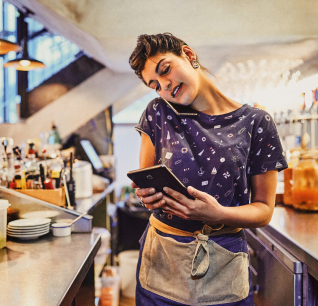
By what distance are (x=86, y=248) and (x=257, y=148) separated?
2.71 feet

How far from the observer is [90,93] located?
13.4ft

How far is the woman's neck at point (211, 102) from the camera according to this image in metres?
1.16

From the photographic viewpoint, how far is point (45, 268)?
1.10 meters

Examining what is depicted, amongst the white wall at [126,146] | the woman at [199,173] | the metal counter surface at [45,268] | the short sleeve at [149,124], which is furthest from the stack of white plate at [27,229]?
the white wall at [126,146]

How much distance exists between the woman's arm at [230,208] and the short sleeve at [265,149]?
0.10ft

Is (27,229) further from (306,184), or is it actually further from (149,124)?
(306,184)

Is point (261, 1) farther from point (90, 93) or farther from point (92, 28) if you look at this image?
point (90, 93)

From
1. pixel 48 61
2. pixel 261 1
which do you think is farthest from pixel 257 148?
pixel 48 61

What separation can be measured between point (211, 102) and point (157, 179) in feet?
1.39

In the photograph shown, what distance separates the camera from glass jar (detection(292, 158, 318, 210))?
189cm

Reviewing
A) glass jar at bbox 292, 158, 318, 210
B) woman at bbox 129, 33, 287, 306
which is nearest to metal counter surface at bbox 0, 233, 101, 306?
woman at bbox 129, 33, 287, 306

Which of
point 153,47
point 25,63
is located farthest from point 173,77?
point 25,63

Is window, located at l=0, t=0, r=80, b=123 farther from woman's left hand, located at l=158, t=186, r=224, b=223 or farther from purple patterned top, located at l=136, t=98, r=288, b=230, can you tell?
woman's left hand, located at l=158, t=186, r=224, b=223

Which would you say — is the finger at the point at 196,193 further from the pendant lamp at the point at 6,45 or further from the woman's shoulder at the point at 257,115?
the pendant lamp at the point at 6,45
